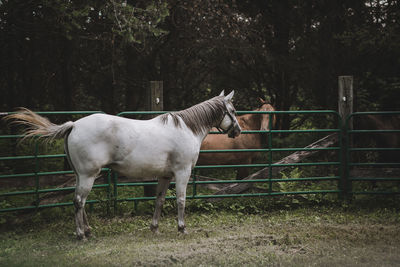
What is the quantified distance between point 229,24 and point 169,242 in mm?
5416

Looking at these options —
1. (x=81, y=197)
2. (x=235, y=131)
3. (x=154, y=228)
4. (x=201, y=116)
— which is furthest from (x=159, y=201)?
(x=235, y=131)

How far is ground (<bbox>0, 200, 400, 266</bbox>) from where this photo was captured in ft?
13.7

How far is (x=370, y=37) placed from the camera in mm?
7891

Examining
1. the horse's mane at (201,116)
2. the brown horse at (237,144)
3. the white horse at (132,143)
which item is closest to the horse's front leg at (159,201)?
the white horse at (132,143)

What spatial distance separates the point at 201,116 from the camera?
5453 mm

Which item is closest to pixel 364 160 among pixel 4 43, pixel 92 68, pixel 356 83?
pixel 356 83

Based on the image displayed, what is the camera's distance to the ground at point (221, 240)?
13.7ft

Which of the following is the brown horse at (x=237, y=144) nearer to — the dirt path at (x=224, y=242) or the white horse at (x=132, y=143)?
the dirt path at (x=224, y=242)

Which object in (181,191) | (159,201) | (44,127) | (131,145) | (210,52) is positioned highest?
(210,52)

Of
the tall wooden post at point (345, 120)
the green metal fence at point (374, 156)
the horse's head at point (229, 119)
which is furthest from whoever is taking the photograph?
the tall wooden post at point (345, 120)

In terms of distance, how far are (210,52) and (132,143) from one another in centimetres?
602

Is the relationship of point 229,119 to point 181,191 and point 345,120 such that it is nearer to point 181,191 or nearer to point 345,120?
point 181,191

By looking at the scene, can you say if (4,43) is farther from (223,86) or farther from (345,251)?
(345,251)

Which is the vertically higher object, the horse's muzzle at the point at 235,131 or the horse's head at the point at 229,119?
the horse's head at the point at 229,119
